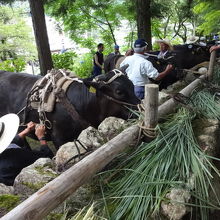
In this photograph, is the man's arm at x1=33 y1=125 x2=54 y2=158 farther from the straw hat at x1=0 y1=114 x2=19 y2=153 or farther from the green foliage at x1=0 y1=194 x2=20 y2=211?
the green foliage at x1=0 y1=194 x2=20 y2=211

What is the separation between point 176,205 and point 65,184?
82 cm

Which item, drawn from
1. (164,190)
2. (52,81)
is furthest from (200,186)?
(52,81)

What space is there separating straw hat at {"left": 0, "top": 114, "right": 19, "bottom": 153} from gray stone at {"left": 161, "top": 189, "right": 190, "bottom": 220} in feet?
5.65

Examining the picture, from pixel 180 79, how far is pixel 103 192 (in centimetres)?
532

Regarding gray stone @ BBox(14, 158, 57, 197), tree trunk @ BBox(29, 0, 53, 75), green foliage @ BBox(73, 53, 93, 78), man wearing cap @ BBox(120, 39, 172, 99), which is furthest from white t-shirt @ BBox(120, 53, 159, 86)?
green foliage @ BBox(73, 53, 93, 78)

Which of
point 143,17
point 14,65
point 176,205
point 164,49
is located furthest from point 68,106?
point 14,65

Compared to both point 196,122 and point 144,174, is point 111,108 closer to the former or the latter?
point 196,122

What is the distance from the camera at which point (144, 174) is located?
208 cm

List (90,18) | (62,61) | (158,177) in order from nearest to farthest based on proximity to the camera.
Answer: (158,177) → (62,61) → (90,18)

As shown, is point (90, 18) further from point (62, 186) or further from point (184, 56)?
point (62, 186)

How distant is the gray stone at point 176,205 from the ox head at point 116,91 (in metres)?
1.82

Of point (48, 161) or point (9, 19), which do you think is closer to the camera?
point (48, 161)

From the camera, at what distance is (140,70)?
4.75 meters

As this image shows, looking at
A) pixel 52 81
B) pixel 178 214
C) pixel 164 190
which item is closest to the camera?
pixel 178 214
